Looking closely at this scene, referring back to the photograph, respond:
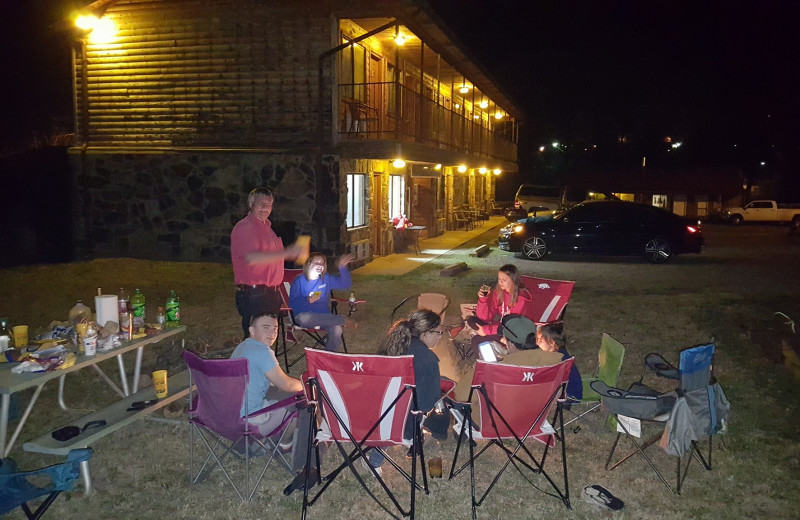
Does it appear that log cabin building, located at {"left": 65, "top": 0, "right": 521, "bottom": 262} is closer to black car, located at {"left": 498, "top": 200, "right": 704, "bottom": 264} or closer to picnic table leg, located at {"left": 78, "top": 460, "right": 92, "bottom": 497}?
black car, located at {"left": 498, "top": 200, "right": 704, "bottom": 264}

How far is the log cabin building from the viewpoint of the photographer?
12.7 metres

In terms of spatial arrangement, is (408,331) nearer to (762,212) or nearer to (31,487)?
(31,487)

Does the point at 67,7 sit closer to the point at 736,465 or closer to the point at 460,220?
the point at 460,220

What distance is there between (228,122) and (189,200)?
1917 millimetres

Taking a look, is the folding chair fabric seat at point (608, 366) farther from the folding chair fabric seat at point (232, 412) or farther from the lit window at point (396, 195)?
the lit window at point (396, 195)

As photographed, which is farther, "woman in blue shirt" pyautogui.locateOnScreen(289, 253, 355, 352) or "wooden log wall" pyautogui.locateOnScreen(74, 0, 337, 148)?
"wooden log wall" pyautogui.locateOnScreen(74, 0, 337, 148)

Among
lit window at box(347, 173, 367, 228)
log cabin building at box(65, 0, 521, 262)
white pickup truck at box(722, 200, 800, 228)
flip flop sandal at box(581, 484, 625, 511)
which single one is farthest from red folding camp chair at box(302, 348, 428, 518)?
white pickup truck at box(722, 200, 800, 228)

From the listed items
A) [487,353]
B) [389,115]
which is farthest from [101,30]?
[487,353]

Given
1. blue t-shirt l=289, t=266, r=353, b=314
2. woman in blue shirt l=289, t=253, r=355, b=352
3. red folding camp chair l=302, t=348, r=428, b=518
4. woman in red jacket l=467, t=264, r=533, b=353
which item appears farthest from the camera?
blue t-shirt l=289, t=266, r=353, b=314

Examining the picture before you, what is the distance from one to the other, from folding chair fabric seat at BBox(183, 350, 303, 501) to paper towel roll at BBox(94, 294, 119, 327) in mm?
1374

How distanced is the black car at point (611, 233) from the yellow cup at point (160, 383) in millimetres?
11935

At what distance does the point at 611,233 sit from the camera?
50.1ft

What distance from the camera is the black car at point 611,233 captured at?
49.9 feet

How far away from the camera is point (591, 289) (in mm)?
11266
